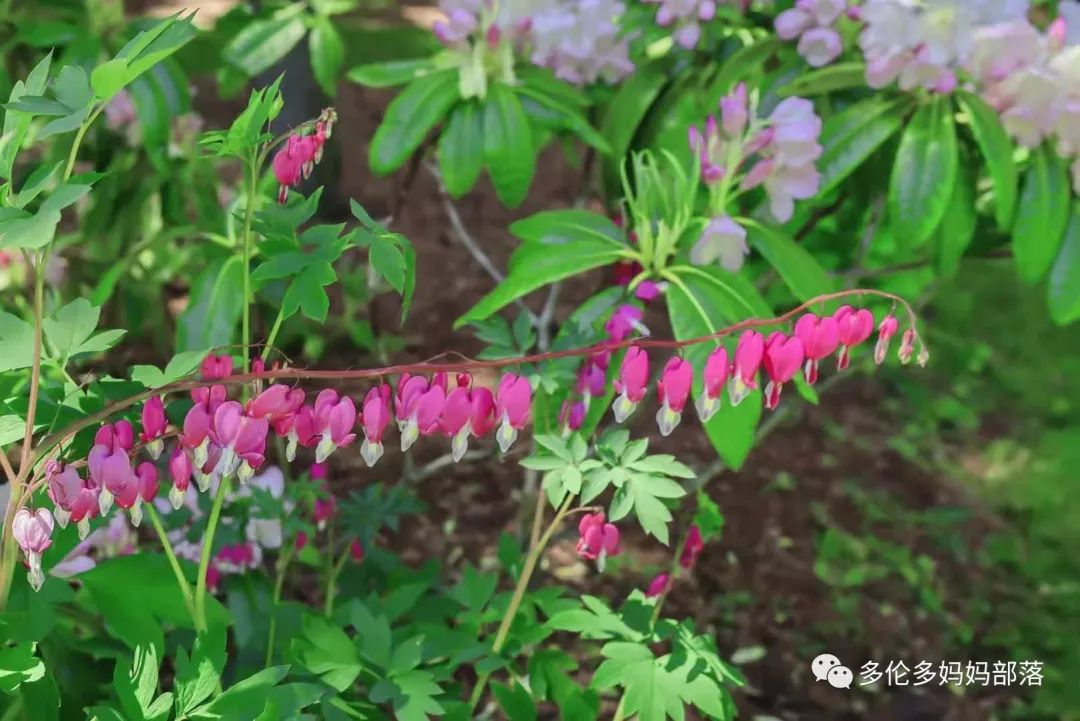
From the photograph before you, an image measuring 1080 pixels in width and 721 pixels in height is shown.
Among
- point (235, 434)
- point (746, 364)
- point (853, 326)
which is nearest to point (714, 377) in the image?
point (746, 364)

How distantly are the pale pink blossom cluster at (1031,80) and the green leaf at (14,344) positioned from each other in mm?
1434

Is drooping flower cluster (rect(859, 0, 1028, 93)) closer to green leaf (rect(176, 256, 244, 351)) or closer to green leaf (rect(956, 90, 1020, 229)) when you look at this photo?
green leaf (rect(956, 90, 1020, 229))

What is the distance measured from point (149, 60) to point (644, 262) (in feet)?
3.05

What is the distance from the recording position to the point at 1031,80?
168 centimetres

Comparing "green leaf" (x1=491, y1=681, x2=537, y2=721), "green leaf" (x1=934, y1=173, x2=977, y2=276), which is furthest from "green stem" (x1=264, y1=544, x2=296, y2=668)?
"green leaf" (x1=934, y1=173, x2=977, y2=276)

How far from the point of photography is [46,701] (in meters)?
1.22

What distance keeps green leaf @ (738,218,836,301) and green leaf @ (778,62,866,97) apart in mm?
250

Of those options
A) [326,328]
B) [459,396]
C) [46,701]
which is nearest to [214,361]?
[459,396]

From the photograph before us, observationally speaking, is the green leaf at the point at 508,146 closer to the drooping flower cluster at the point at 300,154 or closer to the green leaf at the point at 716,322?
the green leaf at the point at 716,322

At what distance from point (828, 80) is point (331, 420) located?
117 cm

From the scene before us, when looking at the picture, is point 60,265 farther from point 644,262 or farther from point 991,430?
point 991,430

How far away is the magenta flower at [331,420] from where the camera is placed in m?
1.04

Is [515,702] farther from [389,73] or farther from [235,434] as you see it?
[389,73]

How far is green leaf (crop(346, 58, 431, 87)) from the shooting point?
1938 millimetres
